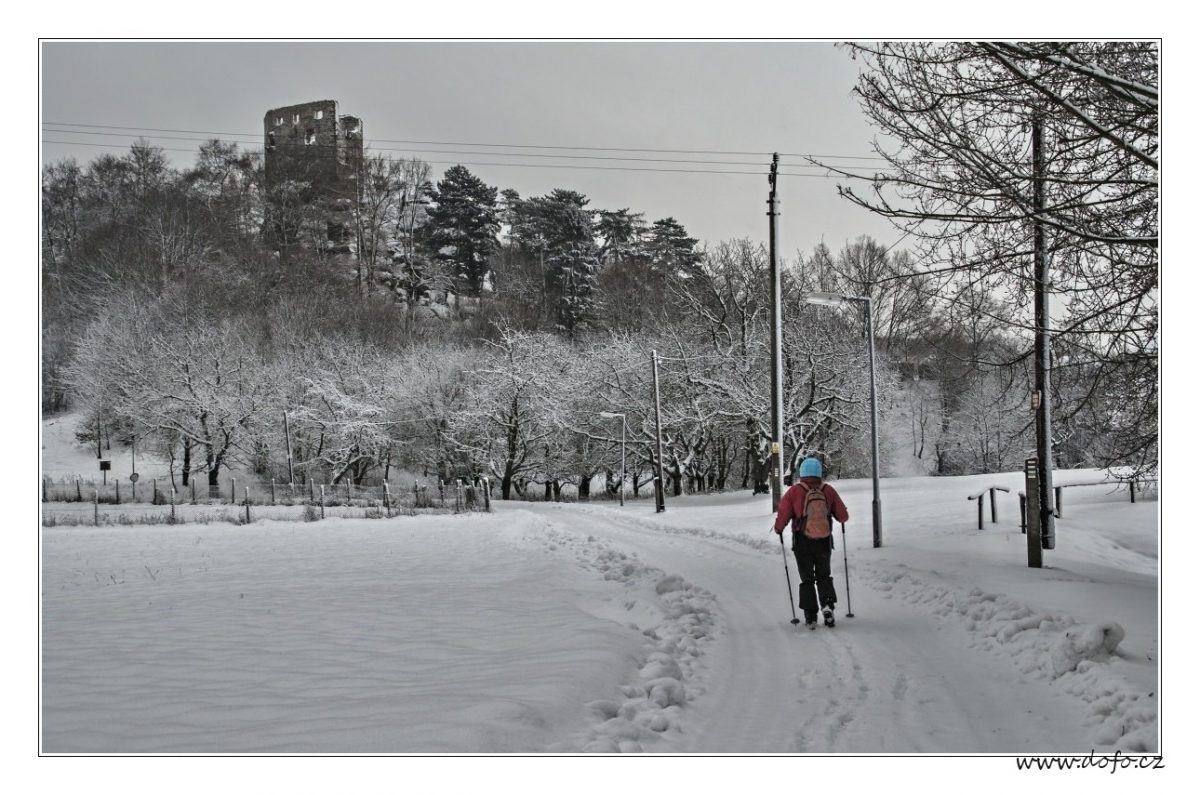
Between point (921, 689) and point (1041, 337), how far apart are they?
21.4ft

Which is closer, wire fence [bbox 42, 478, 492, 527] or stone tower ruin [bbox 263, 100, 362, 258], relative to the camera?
wire fence [bbox 42, 478, 492, 527]

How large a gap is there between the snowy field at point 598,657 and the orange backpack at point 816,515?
956 millimetres

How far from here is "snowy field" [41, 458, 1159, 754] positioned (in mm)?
4574

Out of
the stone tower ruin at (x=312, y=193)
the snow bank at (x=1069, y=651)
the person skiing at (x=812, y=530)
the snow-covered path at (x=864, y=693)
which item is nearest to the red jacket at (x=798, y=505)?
the person skiing at (x=812, y=530)

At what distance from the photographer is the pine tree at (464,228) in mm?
62031

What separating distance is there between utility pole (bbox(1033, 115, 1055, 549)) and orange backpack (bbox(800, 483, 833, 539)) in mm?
2424

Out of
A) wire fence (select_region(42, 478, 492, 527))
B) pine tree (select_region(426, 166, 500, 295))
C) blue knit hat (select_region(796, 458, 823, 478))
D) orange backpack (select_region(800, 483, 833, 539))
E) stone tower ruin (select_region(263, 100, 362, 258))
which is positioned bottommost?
wire fence (select_region(42, 478, 492, 527))

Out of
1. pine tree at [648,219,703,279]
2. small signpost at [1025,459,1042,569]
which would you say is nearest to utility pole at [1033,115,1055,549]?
small signpost at [1025,459,1042,569]

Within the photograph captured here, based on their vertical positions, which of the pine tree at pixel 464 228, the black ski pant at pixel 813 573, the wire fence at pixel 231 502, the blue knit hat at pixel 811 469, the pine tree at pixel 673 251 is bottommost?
the wire fence at pixel 231 502

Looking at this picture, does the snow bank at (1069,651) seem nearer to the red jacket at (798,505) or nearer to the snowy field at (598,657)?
the snowy field at (598,657)

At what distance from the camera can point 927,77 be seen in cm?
642

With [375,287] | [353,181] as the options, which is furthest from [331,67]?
[375,287]

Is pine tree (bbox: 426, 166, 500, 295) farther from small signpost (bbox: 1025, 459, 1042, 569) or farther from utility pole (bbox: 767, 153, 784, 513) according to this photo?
small signpost (bbox: 1025, 459, 1042, 569)

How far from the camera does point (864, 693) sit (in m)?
5.32
